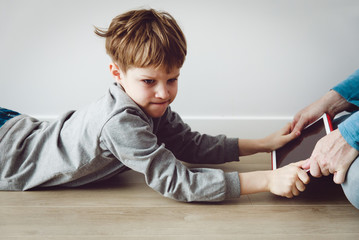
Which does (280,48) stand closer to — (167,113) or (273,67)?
(273,67)

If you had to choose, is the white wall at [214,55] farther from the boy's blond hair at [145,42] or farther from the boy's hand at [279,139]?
the boy's blond hair at [145,42]

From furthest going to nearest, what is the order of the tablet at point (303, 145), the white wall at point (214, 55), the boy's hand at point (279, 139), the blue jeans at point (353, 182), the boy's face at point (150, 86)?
the white wall at point (214, 55)
the boy's hand at point (279, 139)
the tablet at point (303, 145)
the boy's face at point (150, 86)
the blue jeans at point (353, 182)

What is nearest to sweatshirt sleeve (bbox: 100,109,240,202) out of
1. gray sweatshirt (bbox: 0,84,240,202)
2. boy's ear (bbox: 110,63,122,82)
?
gray sweatshirt (bbox: 0,84,240,202)

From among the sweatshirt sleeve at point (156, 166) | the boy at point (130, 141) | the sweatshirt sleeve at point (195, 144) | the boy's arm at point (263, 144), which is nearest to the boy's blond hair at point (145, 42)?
the boy at point (130, 141)

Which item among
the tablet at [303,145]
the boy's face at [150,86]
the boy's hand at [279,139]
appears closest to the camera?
the boy's face at [150,86]

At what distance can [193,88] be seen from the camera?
1458 mm

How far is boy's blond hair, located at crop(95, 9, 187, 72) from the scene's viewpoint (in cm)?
85

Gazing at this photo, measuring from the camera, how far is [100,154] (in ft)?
2.98

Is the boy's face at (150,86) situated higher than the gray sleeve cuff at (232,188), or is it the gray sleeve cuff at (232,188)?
the boy's face at (150,86)

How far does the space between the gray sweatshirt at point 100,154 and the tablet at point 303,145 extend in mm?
222

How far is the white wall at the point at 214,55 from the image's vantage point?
1.38 meters

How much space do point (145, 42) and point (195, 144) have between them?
424 millimetres

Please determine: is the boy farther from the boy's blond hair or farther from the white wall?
the white wall

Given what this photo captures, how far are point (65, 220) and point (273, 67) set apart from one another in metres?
1.00
